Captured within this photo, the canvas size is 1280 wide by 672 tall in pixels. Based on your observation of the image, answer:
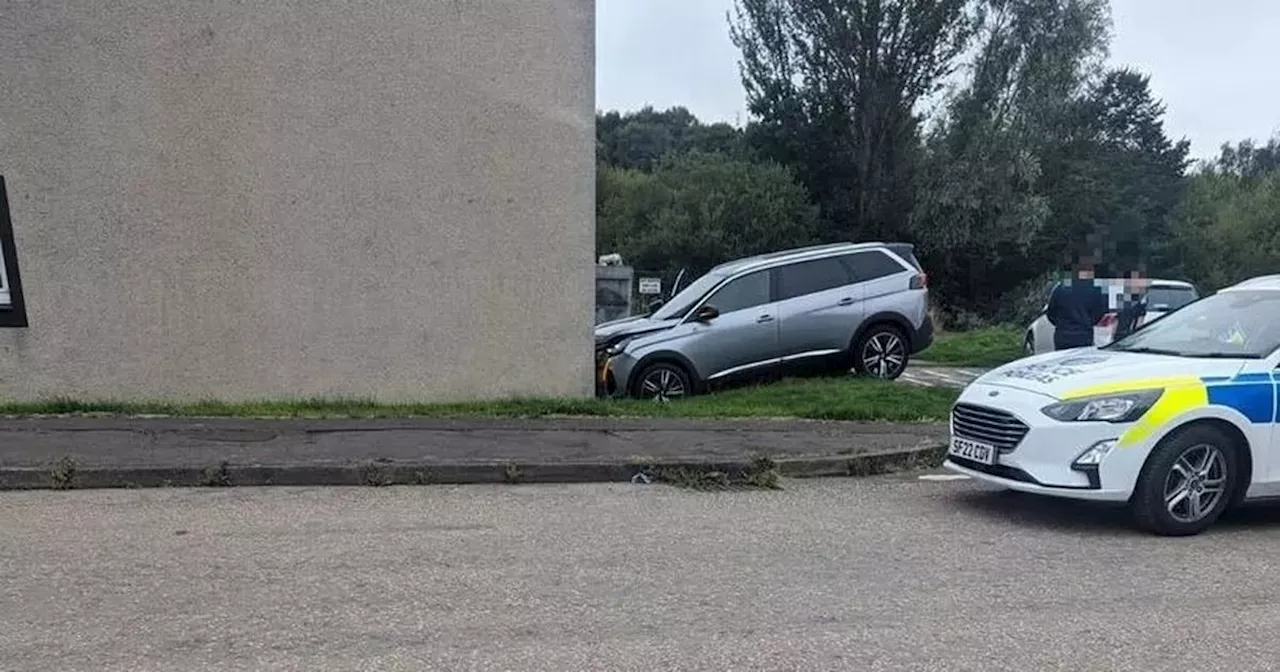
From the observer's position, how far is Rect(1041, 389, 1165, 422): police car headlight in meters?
6.64

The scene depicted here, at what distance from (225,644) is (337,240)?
23.6ft

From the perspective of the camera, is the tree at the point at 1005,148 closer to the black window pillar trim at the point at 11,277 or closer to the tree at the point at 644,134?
the tree at the point at 644,134

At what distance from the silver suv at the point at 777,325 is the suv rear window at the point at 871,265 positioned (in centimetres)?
1

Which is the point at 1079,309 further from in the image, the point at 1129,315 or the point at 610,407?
the point at 610,407

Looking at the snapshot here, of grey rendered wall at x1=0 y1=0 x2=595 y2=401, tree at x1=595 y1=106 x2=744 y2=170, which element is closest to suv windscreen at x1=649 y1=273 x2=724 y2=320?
grey rendered wall at x1=0 y1=0 x2=595 y2=401

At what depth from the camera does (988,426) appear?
7.20 meters

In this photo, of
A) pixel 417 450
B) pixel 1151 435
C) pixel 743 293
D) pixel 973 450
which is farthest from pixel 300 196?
pixel 1151 435

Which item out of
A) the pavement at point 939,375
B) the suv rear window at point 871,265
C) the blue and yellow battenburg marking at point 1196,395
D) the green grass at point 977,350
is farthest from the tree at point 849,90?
the blue and yellow battenburg marking at point 1196,395

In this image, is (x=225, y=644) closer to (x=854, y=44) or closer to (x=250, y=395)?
(x=250, y=395)

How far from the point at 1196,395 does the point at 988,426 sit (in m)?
1.23

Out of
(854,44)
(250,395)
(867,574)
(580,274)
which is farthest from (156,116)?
(854,44)

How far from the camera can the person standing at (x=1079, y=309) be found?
10.2 m

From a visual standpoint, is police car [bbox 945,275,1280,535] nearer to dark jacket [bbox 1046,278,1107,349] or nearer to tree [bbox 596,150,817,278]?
dark jacket [bbox 1046,278,1107,349]

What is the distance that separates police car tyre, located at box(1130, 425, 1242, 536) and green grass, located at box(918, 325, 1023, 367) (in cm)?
1184
